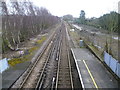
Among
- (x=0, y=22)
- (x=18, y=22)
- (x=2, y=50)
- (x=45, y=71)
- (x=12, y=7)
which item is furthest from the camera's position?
(x=18, y=22)

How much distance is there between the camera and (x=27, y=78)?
10781 millimetres

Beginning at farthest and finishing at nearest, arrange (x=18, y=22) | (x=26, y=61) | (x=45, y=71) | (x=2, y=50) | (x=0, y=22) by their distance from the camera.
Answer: (x=18, y=22)
(x=0, y=22)
(x=2, y=50)
(x=26, y=61)
(x=45, y=71)

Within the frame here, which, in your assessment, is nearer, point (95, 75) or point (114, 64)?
point (114, 64)

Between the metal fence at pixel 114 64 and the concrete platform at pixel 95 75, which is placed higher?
the metal fence at pixel 114 64

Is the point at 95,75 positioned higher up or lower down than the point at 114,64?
lower down

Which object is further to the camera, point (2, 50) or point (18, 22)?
point (18, 22)

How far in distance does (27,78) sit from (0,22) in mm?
12190

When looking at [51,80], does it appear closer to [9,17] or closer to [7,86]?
[7,86]

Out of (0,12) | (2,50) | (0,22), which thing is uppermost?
(0,12)

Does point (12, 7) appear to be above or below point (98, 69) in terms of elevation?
above

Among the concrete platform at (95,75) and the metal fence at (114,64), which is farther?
the metal fence at (114,64)

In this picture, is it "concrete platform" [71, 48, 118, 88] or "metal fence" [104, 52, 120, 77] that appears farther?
"metal fence" [104, 52, 120, 77]

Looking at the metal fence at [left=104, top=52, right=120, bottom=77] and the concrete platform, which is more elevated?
the metal fence at [left=104, top=52, right=120, bottom=77]

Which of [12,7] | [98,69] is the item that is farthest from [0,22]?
[98,69]
